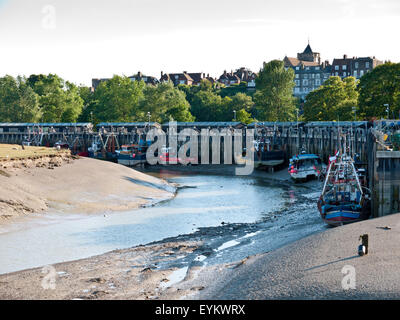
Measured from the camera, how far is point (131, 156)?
7912 centimetres

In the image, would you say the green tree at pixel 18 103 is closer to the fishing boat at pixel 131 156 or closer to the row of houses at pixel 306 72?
the row of houses at pixel 306 72

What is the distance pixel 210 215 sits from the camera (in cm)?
3853

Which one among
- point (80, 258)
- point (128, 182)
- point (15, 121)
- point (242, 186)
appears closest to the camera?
point (80, 258)

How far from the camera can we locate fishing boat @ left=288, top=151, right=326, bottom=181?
58219 millimetres

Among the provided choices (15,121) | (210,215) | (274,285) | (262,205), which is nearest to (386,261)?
(274,285)

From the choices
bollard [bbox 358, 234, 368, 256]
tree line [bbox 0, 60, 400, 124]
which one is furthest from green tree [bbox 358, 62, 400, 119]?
→ bollard [bbox 358, 234, 368, 256]

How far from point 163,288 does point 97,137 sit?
80.2 metres

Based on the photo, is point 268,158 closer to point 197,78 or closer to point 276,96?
point 276,96

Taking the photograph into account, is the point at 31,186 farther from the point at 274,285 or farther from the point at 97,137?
the point at 97,137

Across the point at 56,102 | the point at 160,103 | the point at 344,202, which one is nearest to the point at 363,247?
the point at 344,202

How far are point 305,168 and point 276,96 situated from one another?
182 feet

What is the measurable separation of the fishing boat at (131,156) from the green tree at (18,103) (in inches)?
2175

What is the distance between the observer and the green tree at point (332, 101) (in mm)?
89062

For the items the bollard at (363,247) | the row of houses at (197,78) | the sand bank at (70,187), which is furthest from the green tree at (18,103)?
the bollard at (363,247)
